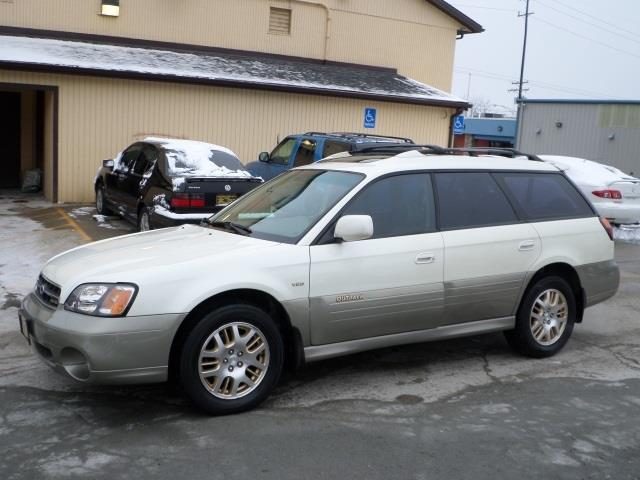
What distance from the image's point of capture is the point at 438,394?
5258mm

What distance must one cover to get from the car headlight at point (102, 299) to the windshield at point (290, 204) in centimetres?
→ 114

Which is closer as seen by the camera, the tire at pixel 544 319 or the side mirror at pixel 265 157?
the tire at pixel 544 319

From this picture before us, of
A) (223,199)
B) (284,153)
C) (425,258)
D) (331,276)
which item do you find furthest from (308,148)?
(331,276)

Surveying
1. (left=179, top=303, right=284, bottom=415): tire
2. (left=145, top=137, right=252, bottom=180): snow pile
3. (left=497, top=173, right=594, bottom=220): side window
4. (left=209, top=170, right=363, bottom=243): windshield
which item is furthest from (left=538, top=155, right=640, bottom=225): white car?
(left=179, top=303, right=284, bottom=415): tire

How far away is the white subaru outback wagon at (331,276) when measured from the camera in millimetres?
4422

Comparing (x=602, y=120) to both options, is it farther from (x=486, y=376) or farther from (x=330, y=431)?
(x=330, y=431)

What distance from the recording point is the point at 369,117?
19188 mm

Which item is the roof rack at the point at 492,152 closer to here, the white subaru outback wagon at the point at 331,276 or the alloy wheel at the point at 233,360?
the white subaru outback wagon at the point at 331,276

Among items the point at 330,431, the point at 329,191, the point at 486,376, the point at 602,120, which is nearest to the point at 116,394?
the point at 330,431

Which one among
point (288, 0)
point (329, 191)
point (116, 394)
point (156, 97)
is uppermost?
point (288, 0)

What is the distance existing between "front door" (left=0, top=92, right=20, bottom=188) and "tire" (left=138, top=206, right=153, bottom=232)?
8058 mm

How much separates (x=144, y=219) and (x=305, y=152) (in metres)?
3.13

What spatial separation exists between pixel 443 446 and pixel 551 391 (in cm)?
145

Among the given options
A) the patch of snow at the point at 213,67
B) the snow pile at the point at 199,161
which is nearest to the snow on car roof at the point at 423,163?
the snow pile at the point at 199,161
